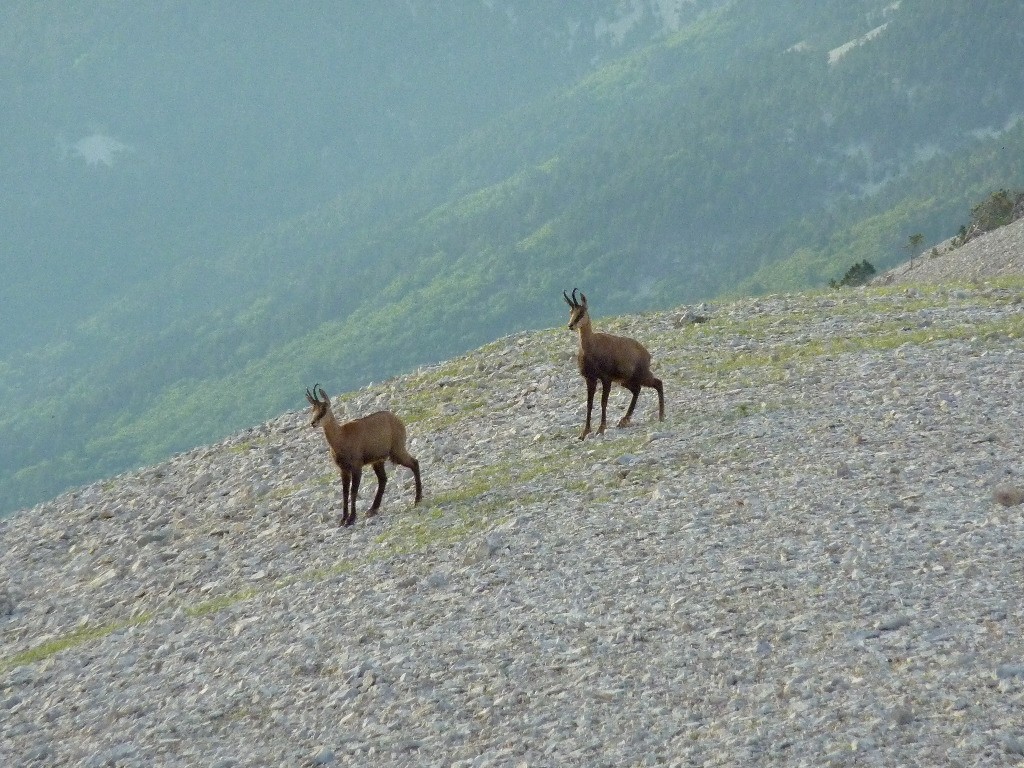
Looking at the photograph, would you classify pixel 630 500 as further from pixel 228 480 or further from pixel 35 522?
pixel 35 522

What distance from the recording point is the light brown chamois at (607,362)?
75.0 ft

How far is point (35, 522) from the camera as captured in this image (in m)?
31.7

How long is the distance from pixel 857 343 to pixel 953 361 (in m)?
3.44

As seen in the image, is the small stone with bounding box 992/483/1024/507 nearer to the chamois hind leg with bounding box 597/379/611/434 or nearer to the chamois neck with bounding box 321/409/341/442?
the chamois hind leg with bounding box 597/379/611/434

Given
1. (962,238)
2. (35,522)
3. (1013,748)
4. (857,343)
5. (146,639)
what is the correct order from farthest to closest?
(962,238), (35,522), (857,343), (146,639), (1013,748)

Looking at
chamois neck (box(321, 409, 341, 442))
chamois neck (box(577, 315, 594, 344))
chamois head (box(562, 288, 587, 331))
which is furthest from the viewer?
chamois neck (box(577, 315, 594, 344))

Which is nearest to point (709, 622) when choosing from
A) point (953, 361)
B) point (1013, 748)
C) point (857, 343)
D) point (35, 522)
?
point (1013, 748)

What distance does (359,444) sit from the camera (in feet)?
68.7

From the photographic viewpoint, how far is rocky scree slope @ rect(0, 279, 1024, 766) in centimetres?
1280

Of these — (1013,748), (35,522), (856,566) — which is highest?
(35,522)

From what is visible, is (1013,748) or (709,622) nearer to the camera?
(1013,748)

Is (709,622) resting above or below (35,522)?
below

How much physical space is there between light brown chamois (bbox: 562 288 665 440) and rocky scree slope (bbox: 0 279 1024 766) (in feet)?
2.10

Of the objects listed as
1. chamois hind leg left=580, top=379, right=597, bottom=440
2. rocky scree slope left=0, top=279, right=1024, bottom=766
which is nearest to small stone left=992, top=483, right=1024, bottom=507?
rocky scree slope left=0, top=279, right=1024, bottom=766
